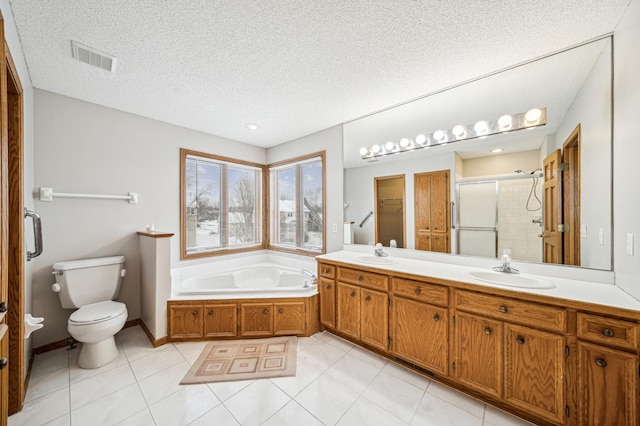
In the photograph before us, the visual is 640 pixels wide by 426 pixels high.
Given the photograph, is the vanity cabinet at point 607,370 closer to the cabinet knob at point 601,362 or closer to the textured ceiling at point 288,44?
the cabinet knob at point 601,362

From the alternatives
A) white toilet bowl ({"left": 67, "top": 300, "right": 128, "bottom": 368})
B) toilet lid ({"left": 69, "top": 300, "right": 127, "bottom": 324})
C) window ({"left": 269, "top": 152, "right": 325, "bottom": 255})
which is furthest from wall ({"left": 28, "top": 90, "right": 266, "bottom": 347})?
window ({"left": 269, "top": 152, "right": 325, "bottom": 255})

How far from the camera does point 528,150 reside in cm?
185

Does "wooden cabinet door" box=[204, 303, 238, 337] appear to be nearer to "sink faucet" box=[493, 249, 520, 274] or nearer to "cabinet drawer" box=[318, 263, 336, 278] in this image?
"cabinet drawer" box=[318, 263, 336, 278]

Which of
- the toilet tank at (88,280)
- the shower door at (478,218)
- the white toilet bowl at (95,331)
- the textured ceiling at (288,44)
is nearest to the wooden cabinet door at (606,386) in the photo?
the shower door at (478,218)

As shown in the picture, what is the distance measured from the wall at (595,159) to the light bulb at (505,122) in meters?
0.36

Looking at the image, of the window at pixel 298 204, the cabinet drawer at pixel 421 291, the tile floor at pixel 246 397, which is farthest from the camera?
the window at pixel 298 204

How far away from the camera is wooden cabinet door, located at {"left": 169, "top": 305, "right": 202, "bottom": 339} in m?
2.40

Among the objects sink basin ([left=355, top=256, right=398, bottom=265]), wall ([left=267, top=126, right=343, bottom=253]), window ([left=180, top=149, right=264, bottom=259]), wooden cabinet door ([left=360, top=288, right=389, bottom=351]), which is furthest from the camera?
window ([left=180, top=149, right=264, bottom=259])

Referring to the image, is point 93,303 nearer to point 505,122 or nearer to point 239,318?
point 239,318

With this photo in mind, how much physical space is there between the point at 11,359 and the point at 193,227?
1.89 meters

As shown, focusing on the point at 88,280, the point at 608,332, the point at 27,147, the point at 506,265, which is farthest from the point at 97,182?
the point at 608,332

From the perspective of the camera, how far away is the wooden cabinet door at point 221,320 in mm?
2430

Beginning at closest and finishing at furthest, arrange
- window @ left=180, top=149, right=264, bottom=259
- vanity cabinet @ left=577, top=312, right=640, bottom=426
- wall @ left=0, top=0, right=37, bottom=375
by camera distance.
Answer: vanity cabinet @ left=577, top=312, right=640, bottom=426, wall @ left=0, top=0, right=37, bottom=375, window @ left=180, top=149, right=264, bottom=259

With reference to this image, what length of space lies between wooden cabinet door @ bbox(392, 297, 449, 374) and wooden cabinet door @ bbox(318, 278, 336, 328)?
25.9 inches
